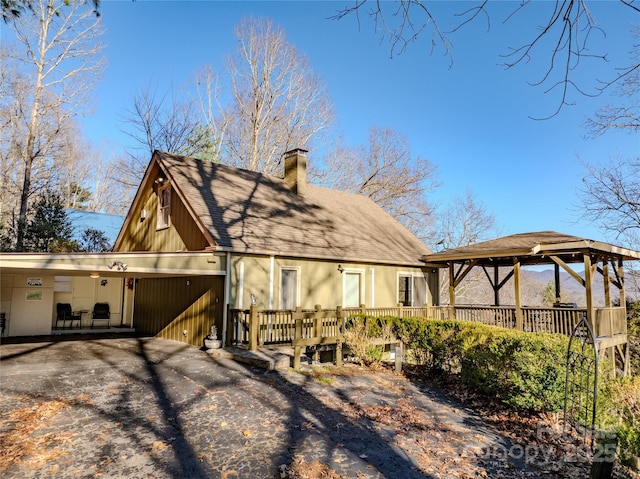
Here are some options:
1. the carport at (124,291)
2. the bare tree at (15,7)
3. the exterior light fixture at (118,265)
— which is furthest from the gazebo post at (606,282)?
the bare tree at (15,7)

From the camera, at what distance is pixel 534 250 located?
12969mm

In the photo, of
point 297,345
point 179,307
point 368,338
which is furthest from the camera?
point 179,307

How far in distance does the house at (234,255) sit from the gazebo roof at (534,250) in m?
1.67

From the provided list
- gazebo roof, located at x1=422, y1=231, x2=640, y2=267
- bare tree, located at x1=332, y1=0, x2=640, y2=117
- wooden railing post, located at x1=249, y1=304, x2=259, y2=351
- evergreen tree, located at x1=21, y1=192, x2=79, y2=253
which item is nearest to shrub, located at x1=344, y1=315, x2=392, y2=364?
wooden railing post, located at x1=249, y1=304, x2=259, y2=351

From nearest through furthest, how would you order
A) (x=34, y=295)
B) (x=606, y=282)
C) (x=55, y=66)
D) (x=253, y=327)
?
(x=253, y=327), (x=34, y=295), (x=606, y=282), (x=55, y=66)

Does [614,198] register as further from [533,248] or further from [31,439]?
[31,439]

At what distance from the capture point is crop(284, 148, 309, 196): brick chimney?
17531 millimetres

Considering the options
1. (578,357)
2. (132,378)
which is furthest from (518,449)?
(132,378)

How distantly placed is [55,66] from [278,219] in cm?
1422

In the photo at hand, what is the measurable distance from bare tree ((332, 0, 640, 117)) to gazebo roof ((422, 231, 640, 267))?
10668 mm

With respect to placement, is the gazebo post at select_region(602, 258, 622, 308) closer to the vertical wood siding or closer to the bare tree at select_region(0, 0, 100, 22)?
the vertical wood siding

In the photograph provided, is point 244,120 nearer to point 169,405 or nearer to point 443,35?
point 169,405

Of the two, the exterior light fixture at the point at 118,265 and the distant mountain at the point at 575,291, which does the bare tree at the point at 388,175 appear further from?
the exterior light fixture at the point at 118,265

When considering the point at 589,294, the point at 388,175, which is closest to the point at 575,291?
the point at 388,175
